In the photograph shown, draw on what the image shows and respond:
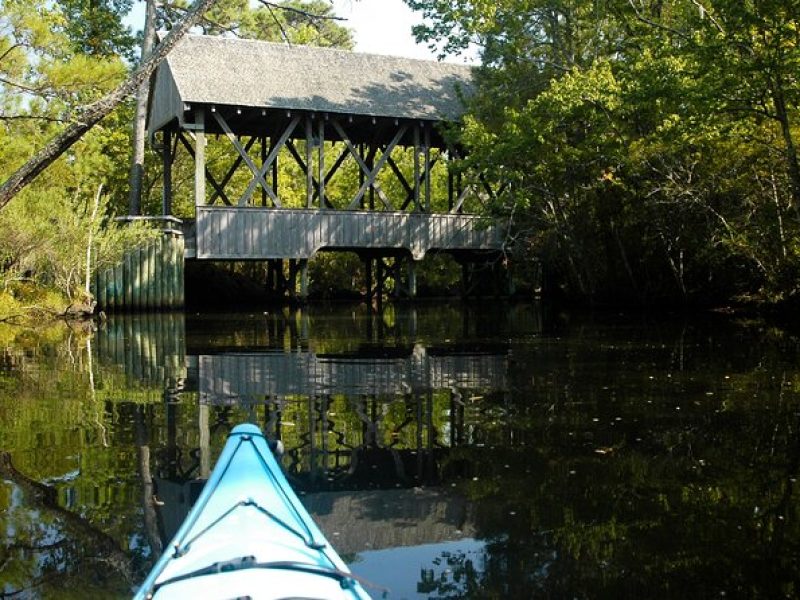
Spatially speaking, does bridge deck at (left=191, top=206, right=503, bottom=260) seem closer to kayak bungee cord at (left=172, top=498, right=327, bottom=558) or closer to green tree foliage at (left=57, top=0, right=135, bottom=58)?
green tree foliage at (left=57, top=0, right=135, bottom=58)

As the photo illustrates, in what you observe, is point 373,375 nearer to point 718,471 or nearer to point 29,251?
point 718,471

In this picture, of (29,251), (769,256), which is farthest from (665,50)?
(29,251)

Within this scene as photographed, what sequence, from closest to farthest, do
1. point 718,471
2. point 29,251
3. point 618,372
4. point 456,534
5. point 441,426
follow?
point 456,534
point 718,471
point 441,426
point 618,372
point 29,251

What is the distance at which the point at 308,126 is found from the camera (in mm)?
26797

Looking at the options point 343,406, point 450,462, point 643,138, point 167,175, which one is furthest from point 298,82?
point 450,462

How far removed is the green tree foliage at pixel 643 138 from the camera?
58.6ft

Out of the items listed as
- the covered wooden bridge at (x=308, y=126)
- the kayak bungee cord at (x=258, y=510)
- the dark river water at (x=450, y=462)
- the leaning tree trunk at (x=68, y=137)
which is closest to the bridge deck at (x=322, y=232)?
the covered wooden bridge at (x=308, y=126)

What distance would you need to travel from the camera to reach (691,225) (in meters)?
21.9

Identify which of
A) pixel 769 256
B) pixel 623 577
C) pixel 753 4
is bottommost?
pixel 623 577

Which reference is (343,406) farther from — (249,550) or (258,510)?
(249,550)

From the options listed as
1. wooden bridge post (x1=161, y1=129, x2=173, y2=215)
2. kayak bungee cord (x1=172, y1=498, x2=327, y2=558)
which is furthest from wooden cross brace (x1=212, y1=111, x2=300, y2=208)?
kayak bungee cord (x1=172, y1=498, x2=327, y2=558)

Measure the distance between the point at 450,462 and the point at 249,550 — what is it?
10.7ft

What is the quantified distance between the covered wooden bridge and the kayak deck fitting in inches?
841

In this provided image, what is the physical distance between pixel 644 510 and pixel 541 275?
29298 mm
